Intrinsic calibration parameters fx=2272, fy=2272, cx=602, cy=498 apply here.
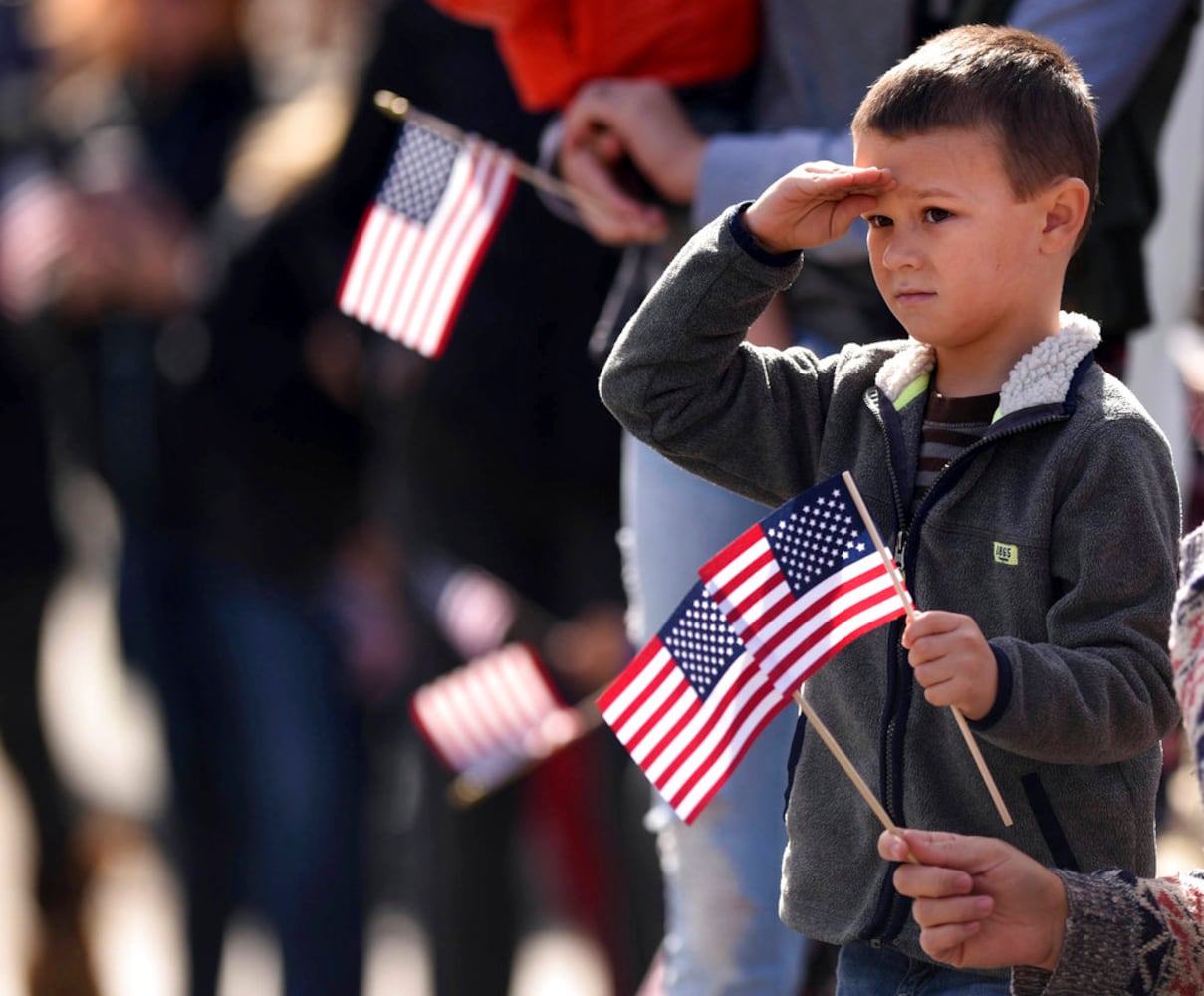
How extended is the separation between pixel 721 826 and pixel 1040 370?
3.71ft

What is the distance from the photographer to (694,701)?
2.47m

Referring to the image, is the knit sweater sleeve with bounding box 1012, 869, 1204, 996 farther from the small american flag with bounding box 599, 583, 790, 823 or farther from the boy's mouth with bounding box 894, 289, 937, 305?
the boy's mouth with bounding box 894, 289, 937, 305

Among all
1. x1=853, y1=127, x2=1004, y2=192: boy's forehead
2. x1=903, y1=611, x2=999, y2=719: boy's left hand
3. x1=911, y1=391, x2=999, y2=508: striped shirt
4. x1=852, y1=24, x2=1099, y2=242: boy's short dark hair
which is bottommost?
x1=903, y1=611, x2=999, y2=719: boy's left hand

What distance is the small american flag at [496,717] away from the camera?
4.46 meters

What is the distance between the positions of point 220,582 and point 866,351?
2.81 meters

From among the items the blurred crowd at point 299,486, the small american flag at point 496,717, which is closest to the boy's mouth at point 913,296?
the blurred crowd at point 299,486

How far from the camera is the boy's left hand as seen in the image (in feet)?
7.03

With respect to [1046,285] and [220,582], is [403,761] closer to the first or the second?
[220,582]

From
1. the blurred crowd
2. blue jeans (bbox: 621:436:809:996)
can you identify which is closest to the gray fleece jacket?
blue jeans (bbox: 621:436:809:996)

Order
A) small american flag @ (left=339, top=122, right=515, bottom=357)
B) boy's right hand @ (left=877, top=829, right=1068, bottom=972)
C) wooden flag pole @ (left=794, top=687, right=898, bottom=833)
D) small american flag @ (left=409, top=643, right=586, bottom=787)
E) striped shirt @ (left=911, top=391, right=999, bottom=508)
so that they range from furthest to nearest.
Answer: small american flag @ (left=409, top=643, right=586, bottom=787) < small american flag @ (left=339, top=122, right=515, bottom=357) < striped shirt @ (left=911, top=391, right=999, bottom=508) < wooden flag pole @ (left=794, top=687, right=898, bottom=833) < boy's right hand @ (left=877, top=829, right=1068, bottom=972)

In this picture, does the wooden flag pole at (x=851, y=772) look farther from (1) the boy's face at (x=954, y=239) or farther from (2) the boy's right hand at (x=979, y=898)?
(1) the boy's face at (x=954, y=239)

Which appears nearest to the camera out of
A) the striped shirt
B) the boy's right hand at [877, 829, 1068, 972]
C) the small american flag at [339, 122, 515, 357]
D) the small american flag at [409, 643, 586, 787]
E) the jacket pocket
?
the boy's right hand at [877, 829, 1068, 972]

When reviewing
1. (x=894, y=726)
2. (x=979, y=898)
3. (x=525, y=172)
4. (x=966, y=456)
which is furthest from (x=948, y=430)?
(x=525, y=172)

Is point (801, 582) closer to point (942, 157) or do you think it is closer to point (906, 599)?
point (906, 599)
